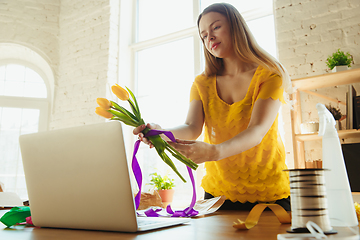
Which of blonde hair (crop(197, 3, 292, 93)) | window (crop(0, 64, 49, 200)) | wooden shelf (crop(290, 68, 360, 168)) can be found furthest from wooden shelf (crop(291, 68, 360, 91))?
window (crop(0, 64, 49, 200))

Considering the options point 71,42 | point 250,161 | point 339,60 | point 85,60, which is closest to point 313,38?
point 339,60

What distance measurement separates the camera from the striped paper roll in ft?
1.50

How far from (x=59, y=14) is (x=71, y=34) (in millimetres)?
436

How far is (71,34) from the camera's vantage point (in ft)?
13.1

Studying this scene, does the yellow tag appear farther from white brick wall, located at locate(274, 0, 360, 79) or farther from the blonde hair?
white brick wall, located at locate(274, 0, 360, 79)

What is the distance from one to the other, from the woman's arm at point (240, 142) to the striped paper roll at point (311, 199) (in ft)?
1.29

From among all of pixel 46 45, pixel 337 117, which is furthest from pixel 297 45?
pixel 46 45

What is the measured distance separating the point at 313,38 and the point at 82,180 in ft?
8.33

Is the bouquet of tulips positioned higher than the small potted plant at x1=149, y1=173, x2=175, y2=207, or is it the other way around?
the bouquet of tulips

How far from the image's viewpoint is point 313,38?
2.60 m

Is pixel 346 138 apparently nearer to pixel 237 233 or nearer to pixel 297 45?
pixel 297 45

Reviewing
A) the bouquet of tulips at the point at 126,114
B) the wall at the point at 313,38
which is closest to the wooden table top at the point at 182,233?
the bouquet of tulips at the point at 126,114

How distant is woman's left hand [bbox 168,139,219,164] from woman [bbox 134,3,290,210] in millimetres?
158

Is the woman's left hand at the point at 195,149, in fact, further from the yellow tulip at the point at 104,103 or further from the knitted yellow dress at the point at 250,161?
the knitted yellow dress at the point at 250,161
